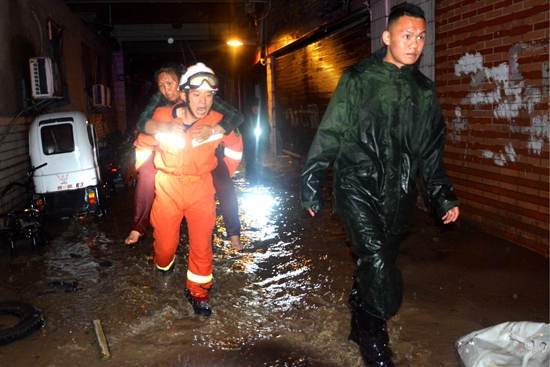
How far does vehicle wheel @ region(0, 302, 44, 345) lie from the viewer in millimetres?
3875

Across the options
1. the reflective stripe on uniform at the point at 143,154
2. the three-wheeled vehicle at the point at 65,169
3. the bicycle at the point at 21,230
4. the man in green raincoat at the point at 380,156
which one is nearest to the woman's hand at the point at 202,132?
the reflective stripe on uniform at the point at 143,154

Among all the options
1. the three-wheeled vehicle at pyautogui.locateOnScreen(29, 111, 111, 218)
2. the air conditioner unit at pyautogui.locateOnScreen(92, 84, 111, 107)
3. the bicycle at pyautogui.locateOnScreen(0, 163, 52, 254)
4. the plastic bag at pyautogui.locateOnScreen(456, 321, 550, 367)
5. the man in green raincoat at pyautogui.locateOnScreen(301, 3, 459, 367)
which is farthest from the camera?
the air conditioner unit at pyautogui.locateOnScreen(92, 84, 111, 107)

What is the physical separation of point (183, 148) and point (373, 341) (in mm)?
2065

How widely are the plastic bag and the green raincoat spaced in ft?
1.75

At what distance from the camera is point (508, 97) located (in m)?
5.72

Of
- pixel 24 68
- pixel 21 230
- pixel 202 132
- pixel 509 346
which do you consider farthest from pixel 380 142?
pixel 24 68

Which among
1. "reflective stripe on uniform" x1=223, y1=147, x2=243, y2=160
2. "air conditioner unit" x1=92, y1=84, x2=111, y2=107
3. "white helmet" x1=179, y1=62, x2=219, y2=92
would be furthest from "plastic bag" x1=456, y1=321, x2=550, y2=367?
"air conditioner unit" x1=92, y1=84, x2=111, y2=107

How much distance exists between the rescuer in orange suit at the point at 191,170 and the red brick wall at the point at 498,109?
3262 mm

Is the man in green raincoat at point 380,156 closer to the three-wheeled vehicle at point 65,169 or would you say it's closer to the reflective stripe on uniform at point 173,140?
the reflective stripe on uniform at point 173,140

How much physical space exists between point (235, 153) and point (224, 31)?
20857 millimetres

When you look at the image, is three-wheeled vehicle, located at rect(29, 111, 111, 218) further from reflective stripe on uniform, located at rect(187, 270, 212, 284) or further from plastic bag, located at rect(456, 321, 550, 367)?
plastic bag, located at rect(456, 321, 550, 367)

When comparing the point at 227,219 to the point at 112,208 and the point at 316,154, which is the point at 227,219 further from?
the point at 112,208

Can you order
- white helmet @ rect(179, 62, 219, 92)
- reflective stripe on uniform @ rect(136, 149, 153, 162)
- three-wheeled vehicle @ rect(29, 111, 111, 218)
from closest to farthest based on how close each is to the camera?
white helmet @ rect(179, 62, 219, 92)
reflective stripe on uniform @ rect(136, 149, 153, 162)
three-wheeled vehicle @ rect(29, 111, 111, 218)

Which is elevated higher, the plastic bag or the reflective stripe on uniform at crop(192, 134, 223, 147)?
the reflective stripe on uniform at crop(192, 134, 223, 147)
